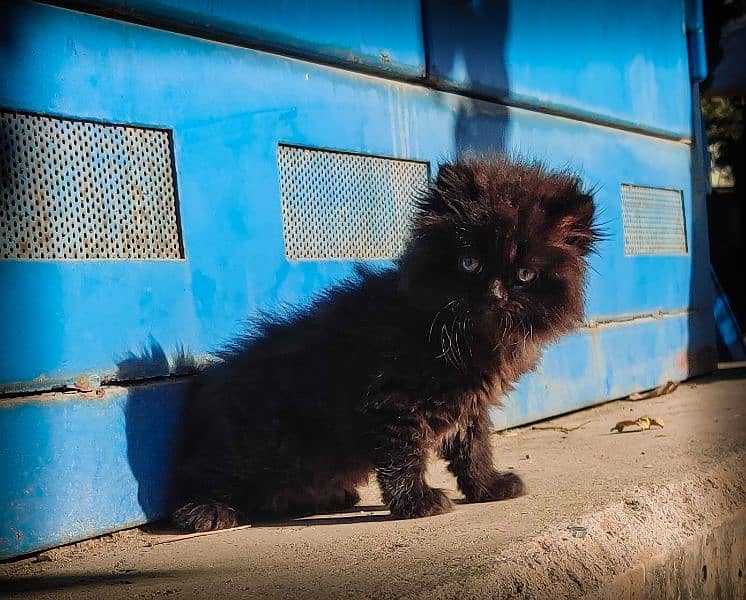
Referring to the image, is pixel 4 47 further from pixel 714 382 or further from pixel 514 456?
pixel 714 382

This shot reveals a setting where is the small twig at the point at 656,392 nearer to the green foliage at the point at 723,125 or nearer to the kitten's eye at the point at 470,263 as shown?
the kitten's eye at the point at 470,263

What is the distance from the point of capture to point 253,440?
325cm

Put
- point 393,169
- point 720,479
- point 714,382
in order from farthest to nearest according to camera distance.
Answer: point 714,382, point 393,169, point 720,479

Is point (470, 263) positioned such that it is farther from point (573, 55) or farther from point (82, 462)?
point (573, 55)

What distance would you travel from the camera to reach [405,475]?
3199mm

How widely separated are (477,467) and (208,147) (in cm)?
152

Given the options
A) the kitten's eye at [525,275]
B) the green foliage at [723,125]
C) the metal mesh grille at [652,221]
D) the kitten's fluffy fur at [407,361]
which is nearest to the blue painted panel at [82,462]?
the kitten's fluffy fur at [407,361]

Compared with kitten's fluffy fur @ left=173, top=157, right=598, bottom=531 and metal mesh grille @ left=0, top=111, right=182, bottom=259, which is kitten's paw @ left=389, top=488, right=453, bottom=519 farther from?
metal mesh grille @ left=0, top=111, right=182, bottom=259

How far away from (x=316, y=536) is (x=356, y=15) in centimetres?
228

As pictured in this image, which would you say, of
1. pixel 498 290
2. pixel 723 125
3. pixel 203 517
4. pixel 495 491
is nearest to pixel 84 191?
pixel 203 517

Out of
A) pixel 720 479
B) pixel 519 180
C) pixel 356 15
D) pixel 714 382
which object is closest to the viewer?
pixel 519 180

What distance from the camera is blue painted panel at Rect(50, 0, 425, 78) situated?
3410 millimetres

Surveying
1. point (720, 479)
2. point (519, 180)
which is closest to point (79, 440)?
point (519, 180)

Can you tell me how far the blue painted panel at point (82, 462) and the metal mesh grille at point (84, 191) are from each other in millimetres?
479
